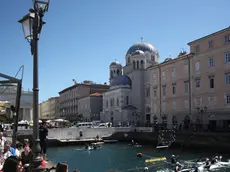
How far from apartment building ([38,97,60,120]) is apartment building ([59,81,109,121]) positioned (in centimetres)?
1231

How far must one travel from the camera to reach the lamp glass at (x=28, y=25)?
7164mm

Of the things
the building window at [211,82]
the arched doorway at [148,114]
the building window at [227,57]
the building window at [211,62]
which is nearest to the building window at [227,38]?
the building window at [227,57]

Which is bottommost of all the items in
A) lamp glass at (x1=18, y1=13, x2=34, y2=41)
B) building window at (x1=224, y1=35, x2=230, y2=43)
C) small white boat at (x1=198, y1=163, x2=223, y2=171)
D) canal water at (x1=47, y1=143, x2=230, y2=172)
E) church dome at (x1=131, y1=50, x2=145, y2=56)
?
canal water at (x1=47, y1=143, x2=230, y2=172)

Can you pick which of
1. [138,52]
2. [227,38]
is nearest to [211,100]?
[227,38]

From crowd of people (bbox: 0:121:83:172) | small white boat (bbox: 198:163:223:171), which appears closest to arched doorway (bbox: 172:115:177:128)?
small white boat (bbox: 198:163:223:171)

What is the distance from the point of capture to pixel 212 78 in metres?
44.4

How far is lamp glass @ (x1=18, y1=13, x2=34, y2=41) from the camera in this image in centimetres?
716

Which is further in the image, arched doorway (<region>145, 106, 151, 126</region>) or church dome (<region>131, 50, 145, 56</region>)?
church dome (<region>131, 50, 145, 56</region>)

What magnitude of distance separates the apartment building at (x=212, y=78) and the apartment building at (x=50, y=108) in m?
88.0

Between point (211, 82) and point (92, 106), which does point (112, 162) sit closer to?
point (211, 82)

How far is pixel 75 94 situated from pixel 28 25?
9739cm

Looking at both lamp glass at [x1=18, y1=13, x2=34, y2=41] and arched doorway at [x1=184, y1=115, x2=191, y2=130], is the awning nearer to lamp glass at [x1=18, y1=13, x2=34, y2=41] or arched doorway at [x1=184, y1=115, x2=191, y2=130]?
arched doorway at [x1=184, y1=115, x2=191, y2=130]

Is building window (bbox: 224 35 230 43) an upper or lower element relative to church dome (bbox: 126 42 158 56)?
lower

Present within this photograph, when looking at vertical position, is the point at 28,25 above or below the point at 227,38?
below
